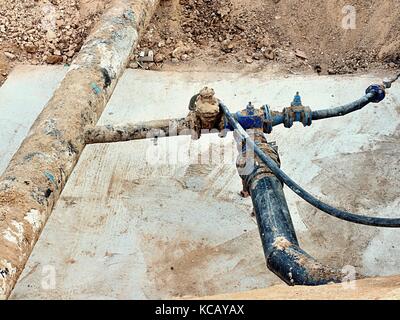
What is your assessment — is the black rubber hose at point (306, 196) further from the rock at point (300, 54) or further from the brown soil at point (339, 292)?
the rock at point (300, 54)

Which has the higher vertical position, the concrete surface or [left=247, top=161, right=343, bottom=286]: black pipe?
[left=247, top=161, right=343, bottom=286]: black pipe

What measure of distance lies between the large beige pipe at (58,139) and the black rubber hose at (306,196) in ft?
3.06

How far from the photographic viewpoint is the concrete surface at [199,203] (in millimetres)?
4082

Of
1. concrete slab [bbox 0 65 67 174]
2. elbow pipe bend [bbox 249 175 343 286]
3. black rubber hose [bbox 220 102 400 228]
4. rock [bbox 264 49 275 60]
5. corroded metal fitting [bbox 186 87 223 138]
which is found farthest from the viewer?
rock [bbox 264 49 275 60]

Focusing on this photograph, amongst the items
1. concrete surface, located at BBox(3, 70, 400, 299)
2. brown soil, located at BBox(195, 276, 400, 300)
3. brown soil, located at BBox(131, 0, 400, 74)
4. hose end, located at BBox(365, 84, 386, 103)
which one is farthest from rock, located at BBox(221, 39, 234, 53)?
brown soil, located at BBox(195, 276, 400, 300)

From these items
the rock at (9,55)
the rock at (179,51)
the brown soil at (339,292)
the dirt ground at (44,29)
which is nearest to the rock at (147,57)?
the rock at (179,51)

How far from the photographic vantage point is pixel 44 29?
20.0 ft

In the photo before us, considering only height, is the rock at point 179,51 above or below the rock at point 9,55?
above

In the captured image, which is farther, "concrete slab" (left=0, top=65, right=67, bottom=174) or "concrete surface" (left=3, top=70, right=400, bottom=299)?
"concrete slab" (left=0, top=65, right=67, bottom=174)

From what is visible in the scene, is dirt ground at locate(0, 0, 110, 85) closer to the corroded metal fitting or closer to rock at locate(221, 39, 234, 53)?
rock at locate(221, 39, 234, 53)

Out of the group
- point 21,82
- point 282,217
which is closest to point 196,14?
point 21,82

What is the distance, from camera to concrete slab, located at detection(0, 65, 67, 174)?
5156mm

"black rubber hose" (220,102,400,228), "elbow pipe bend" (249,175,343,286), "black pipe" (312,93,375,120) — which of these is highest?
"black rubber hose" (220,102,400,228)

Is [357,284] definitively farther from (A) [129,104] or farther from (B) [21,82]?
(B) [21,82]
